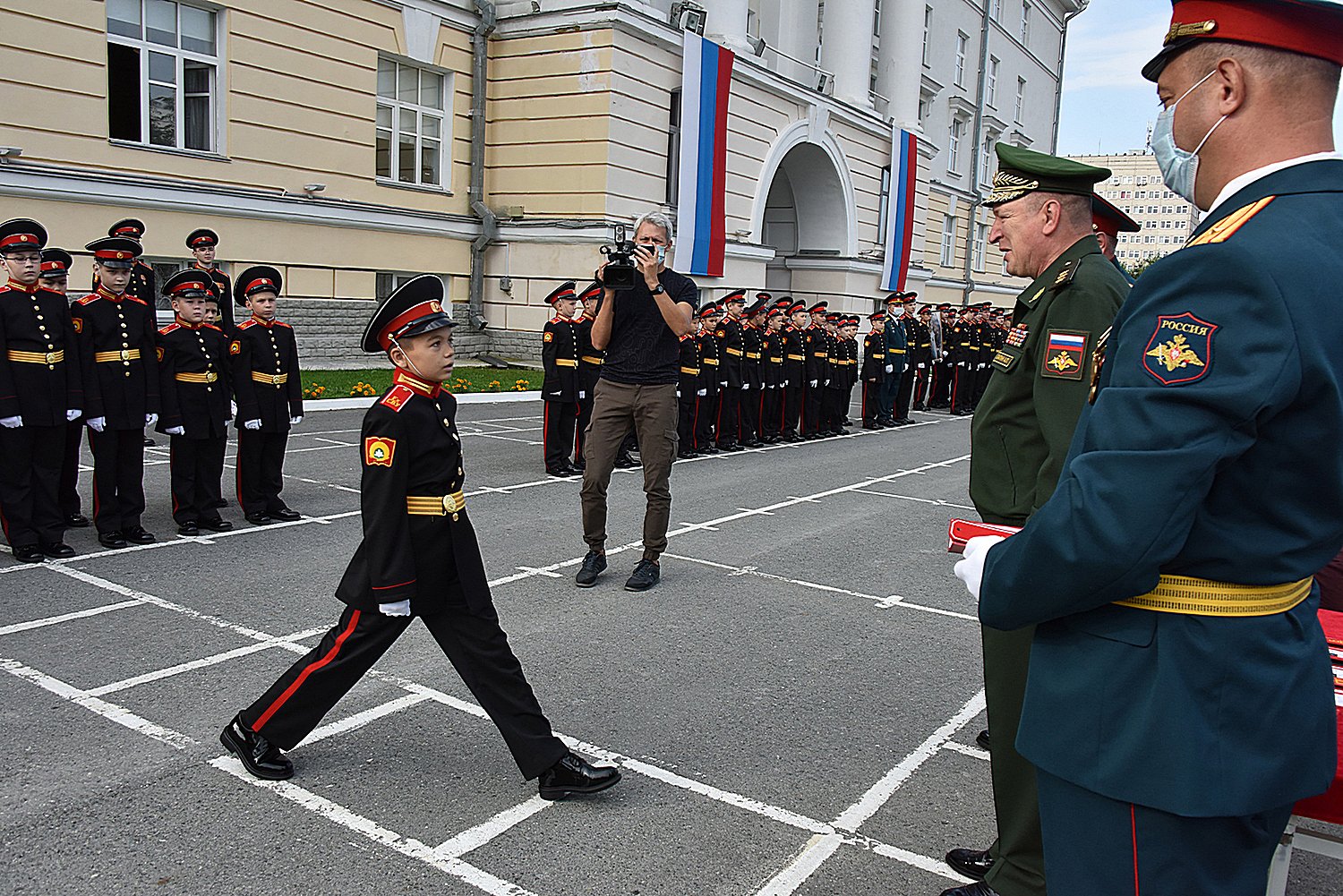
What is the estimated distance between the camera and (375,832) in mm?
3598

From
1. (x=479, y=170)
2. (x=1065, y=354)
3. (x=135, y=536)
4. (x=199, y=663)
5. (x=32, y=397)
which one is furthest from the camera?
(x=479, y=170)

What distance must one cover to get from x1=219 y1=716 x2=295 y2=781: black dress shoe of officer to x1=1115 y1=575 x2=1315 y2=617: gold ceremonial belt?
10.6 feet

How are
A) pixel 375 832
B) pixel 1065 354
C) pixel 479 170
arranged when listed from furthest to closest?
pixel 479 170 < pixel 375 832 < pixel 1065 354

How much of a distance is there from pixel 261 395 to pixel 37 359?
172 centimetres

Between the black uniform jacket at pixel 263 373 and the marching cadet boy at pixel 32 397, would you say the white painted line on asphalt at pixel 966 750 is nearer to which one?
the marching cadet boy at pixel 32 397

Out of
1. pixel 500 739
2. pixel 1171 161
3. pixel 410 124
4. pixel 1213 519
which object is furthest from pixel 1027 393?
pixel 410 124

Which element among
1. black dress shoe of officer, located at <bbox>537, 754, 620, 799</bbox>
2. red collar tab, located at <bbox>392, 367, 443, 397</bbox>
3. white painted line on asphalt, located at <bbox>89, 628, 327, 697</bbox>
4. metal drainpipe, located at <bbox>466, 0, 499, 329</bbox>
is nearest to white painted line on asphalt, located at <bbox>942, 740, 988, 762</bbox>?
black dress shoe of officer, located at <bbox>537, 754, 620, 799</bbox>

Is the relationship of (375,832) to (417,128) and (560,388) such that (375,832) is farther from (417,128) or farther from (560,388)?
(417,128)

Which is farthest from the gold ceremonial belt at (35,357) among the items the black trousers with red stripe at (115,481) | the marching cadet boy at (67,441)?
the black trousers with red stripe at (115,481)

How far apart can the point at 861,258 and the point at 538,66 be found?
13954 mm

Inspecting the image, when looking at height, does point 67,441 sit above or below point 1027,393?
below

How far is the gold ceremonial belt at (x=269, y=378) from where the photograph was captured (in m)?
8.56

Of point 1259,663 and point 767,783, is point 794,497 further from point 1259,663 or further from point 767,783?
point 1259,663

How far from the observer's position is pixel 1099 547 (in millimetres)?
1716
